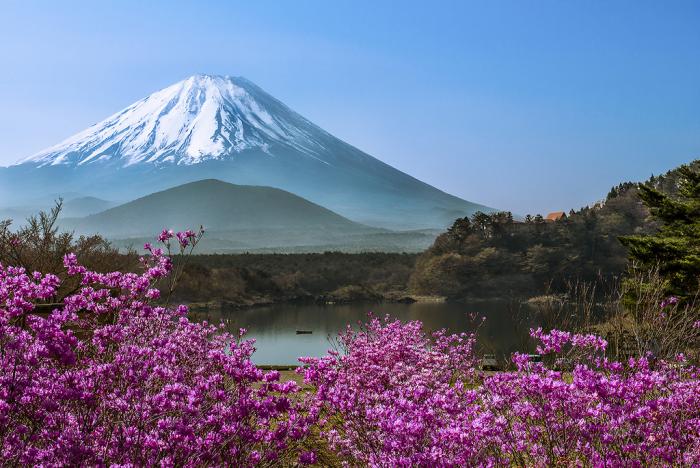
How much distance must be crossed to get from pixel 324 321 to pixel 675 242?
29788 mm

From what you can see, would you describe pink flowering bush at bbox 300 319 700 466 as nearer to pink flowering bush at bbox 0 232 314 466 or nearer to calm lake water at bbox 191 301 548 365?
pink flowering bush at bbox 0 232 314 466

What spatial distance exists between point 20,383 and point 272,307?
55.0m

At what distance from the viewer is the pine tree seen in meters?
18.7

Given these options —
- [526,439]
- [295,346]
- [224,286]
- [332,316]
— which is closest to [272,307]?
[224,286]

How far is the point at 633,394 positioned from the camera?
176 inches

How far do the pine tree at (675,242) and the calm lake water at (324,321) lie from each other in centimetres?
654

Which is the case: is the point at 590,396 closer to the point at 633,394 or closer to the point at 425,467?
the point at 633,394

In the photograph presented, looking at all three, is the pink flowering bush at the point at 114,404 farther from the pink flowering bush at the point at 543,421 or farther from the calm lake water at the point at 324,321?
the calm lake water at the point at 324,321

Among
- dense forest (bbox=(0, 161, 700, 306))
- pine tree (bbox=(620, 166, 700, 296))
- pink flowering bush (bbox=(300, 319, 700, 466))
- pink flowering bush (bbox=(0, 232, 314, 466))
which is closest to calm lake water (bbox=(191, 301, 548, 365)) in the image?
dense forest (bbox=(0, 161, 700, 306))

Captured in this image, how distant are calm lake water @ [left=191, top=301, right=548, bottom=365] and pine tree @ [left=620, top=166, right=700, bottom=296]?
21.5 feet

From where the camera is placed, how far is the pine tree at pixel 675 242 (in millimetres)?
18734

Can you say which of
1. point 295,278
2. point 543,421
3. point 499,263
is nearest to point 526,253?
point 499,263

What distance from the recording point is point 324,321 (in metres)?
46.6

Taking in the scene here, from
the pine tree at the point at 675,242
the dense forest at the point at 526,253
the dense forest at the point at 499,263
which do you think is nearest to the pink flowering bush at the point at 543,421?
the pine tree at the point at 675,242
